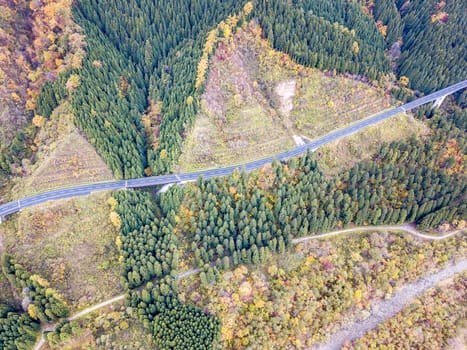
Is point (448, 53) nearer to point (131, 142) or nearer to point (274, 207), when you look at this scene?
point (274, 207)

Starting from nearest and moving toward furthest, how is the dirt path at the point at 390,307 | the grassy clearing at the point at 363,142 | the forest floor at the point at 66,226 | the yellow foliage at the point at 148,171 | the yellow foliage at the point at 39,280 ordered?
the yellow foliage at the point at 39,280 → the dirt path at the point at 390,307 → the forest floor at the point at 66,226 → the yellow foliage at the point at 148,171 → the grassy clearing at the point at 363,142

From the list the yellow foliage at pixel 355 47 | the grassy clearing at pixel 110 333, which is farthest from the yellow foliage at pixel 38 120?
the yellow foliage at pixel 355 47

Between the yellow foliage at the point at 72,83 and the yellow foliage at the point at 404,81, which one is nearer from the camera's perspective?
the yellow foliage at the point at 72,83

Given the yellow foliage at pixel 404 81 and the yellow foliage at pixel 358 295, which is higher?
the yellow foliage at pixel 404 81

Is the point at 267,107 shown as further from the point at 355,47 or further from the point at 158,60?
the point at 158,60

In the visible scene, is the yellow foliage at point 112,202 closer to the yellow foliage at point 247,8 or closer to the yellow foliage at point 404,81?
the yellow foliage at point 247,8

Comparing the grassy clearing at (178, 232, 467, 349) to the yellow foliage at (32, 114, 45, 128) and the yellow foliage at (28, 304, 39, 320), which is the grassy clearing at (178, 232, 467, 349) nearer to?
the yellow foliage at (28, 304, 39, 320)

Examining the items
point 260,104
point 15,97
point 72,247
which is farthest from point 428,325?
point 15,97
